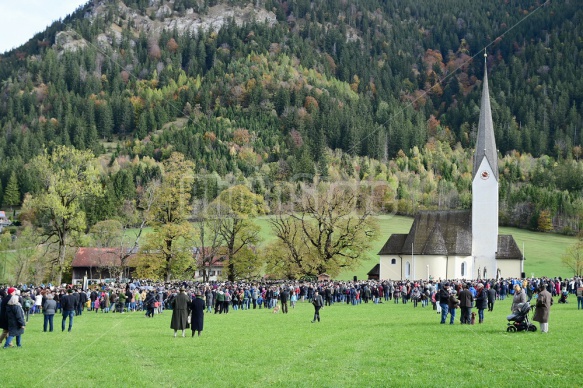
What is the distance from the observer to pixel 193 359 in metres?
16.9

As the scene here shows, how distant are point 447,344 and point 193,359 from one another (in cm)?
636

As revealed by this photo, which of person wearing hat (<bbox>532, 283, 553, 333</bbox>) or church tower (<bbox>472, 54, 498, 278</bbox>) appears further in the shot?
church tower (<bbox>472, 54, 498, 278</bbox>)

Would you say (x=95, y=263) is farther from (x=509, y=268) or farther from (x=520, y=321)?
(x=520, y=321)

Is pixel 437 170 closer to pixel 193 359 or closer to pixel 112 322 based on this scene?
pixel 112 322

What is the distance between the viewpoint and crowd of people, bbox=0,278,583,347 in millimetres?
22438

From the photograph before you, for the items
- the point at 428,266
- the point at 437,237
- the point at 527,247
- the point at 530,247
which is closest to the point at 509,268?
the point at 437,237

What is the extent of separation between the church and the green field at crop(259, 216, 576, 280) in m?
2.71

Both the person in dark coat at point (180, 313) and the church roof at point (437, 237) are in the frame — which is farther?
the church roof at point (437, 237)

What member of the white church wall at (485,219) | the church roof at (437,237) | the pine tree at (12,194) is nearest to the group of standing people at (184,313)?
the church roof at (437,237)

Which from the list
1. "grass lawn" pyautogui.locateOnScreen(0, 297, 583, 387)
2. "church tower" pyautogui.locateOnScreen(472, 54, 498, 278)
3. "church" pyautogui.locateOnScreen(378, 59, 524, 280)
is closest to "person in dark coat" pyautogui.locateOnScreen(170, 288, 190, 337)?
"grass lawn" pyautogui.locateOnScreen(0, 297, 583, 387)

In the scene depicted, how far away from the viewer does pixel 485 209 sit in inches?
3076

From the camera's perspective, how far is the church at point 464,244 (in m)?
76.1

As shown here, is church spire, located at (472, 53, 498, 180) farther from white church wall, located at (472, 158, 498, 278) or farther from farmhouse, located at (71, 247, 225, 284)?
farmhouse, located at (71, 247, 225, 284)

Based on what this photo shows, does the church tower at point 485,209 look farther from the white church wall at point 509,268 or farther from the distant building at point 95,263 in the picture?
the distant building at point 95,263
